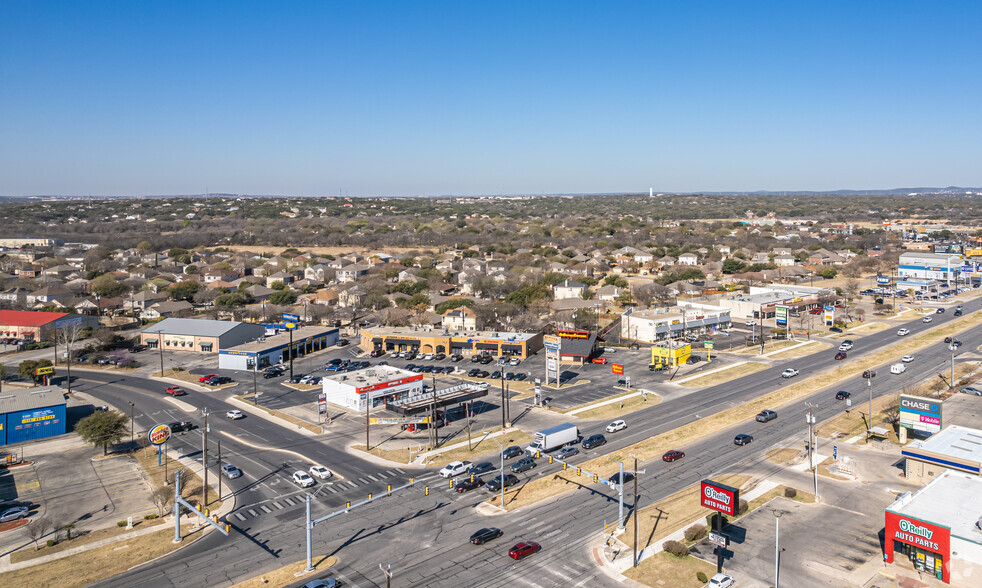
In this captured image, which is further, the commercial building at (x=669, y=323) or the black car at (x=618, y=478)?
the commercial building at (x=669, y=323)

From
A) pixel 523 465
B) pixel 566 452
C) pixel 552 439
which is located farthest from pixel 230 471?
pixel 566 452

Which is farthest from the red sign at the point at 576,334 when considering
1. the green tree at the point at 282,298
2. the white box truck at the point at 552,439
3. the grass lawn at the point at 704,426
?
the green tree at the point at 282,298

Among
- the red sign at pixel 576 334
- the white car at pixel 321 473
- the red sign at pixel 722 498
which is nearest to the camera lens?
the red sign at pixel 722 498

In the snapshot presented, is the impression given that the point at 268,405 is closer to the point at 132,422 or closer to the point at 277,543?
the point at 132,422

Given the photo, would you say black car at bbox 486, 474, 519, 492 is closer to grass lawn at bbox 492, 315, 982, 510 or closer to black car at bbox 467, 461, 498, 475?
grass lawn at bbox 492, 315, 982, 510

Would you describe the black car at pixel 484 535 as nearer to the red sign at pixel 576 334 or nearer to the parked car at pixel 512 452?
the parked car at pixel 512 452

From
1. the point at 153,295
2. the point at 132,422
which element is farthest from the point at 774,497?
the point at 153,295

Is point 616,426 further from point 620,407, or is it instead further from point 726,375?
point 726,375
